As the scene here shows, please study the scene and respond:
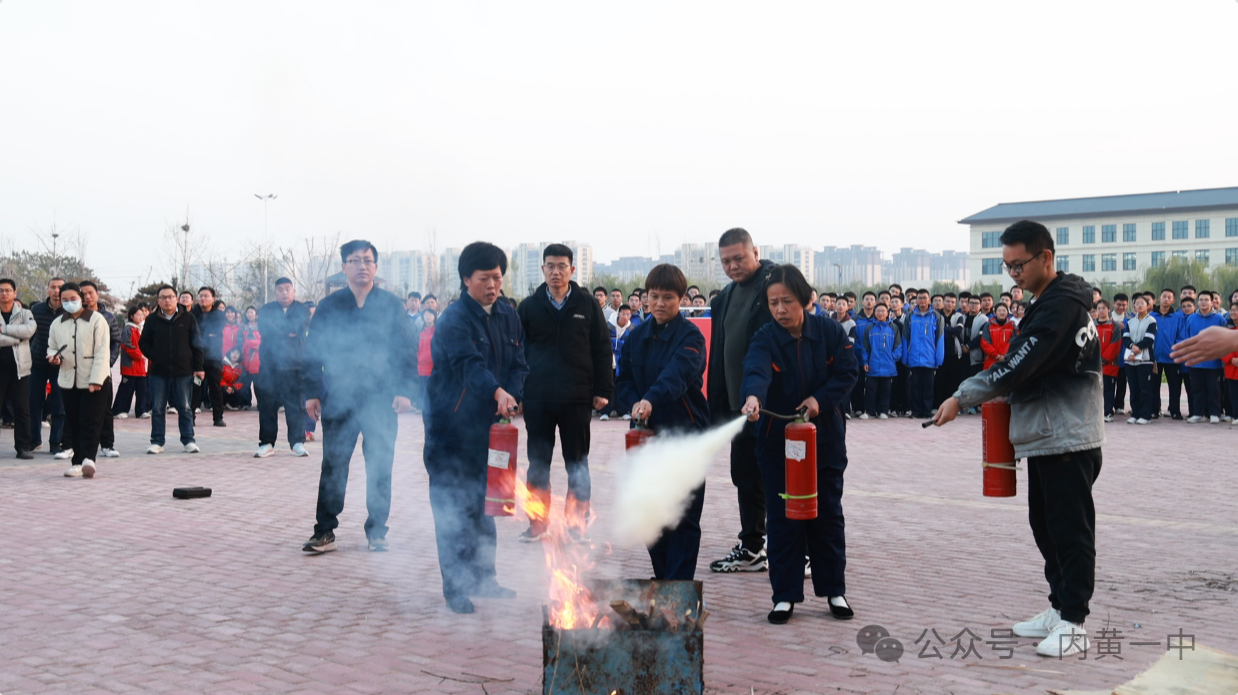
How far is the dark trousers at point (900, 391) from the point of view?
18.5m

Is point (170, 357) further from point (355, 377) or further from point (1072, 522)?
point (1072, 522)

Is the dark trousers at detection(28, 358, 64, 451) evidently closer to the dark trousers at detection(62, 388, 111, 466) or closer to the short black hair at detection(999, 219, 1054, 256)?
the dark trousers at detection(62, 388, 111, 466)

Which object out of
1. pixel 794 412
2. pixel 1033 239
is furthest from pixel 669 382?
pixel 1033 239

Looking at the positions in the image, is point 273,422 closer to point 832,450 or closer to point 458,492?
point 458,492

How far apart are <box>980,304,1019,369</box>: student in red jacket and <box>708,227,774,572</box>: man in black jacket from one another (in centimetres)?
1168

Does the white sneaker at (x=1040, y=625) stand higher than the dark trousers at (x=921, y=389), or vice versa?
the dark trousers at (x=921, y=389)

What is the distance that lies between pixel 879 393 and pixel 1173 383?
5.33 meters

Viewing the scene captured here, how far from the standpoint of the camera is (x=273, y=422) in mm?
12852

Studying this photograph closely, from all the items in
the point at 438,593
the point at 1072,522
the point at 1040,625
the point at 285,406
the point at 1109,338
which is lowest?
the point at 438,593

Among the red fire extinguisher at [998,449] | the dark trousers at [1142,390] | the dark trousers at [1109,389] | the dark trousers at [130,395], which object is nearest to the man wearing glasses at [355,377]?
the red fire extinguisher at [998,449]

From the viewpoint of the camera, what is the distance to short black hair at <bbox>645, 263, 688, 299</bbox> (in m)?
6.28

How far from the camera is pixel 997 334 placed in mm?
17516

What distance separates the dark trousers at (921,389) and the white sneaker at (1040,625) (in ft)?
43.6

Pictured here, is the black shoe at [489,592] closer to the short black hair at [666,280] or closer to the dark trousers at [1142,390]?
the short black hair at [666,280]
